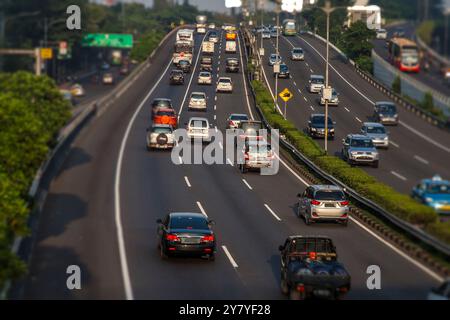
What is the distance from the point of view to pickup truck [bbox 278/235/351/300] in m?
25.1

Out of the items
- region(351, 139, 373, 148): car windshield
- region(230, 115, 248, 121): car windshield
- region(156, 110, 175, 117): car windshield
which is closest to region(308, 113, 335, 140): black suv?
region(230, 115, 248, 121): car windshield

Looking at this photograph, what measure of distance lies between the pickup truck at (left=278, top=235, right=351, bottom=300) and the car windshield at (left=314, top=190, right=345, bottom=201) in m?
12.0

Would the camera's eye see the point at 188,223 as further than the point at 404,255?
No

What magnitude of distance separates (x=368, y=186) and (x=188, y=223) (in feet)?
44.5

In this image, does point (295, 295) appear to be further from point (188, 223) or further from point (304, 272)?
point (188, 223)

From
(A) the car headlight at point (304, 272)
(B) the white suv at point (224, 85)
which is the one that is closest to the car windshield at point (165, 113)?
(B) the white suv at point (224, 85)

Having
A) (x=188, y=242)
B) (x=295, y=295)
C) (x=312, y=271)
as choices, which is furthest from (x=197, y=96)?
(x=295, y=295)

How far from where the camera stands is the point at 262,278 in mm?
29391

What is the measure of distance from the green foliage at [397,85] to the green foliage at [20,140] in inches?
1376

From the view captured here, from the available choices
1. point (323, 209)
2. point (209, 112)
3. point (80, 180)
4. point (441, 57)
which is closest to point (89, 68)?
point (209, 112)

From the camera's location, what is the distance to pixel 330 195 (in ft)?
133

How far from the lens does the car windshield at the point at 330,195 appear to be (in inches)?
1592

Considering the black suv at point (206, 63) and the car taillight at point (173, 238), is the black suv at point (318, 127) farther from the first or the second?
the black suv at point (206, 63)

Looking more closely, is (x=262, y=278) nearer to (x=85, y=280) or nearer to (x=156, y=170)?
(x=85, y=280)
